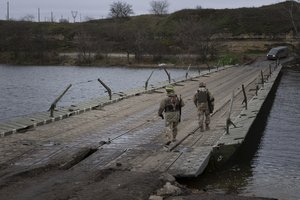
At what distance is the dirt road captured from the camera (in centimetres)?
1114

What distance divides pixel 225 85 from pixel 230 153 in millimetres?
25081

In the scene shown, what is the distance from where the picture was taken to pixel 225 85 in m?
40.1

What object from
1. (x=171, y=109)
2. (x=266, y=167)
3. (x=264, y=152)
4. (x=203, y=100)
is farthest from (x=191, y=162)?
(x=264, y=152)

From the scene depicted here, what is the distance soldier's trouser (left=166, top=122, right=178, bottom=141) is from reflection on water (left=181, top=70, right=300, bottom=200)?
6.42 ft

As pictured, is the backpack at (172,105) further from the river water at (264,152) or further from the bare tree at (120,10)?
the bare tree at (120,10)

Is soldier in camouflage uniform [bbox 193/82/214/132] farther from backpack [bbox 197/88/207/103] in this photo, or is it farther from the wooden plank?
the wooden plank

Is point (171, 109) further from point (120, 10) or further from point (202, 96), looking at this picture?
point (120, 10)

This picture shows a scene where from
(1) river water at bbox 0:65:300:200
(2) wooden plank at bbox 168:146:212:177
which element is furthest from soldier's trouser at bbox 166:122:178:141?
(1) river water at bbox 0:65:300:200

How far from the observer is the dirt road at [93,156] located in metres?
11.1

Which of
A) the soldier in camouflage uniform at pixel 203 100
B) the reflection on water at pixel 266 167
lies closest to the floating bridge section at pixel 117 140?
the reflection on water at pixel 266 167

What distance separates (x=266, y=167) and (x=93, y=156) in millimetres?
5131

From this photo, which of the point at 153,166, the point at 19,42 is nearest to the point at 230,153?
the point at 153,166

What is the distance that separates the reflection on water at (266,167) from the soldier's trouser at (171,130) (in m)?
1.96

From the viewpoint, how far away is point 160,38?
363ft
